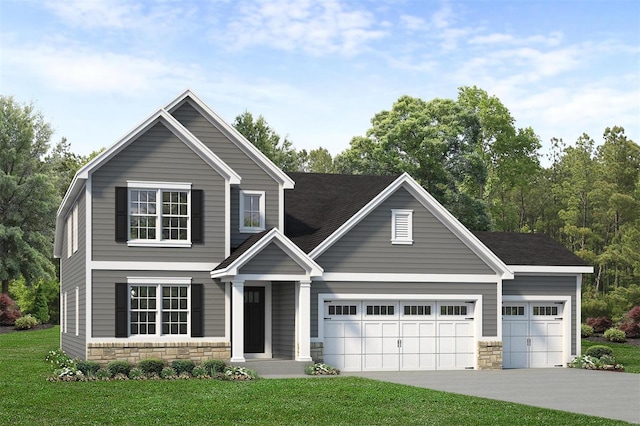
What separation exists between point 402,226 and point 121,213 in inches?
337

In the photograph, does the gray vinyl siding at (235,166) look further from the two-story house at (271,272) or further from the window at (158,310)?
the window at (158,310)

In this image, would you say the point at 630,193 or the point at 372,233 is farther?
the point at 630,193

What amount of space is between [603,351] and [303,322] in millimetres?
10749

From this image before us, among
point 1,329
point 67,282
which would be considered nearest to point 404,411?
point 67,282

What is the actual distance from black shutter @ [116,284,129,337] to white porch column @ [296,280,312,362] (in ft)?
16.2

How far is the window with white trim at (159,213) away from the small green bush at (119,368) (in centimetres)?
388

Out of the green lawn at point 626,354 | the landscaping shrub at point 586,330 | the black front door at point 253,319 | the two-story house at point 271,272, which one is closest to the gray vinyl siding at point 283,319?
the two-story house at point 271,272

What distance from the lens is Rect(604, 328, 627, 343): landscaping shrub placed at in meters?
41.2

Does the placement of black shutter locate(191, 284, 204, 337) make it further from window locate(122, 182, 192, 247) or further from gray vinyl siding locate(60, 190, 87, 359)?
gray vinyl siding locate(60, 190, 87, 359)

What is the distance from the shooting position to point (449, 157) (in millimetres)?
52562

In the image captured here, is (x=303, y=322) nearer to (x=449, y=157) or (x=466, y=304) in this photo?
(x=466, y=304)

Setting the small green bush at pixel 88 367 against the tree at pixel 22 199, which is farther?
the tree at pixel 22 199

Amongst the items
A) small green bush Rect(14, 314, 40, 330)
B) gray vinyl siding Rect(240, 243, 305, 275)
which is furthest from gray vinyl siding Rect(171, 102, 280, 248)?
small green bush Rect(14, 314, 40, 330)

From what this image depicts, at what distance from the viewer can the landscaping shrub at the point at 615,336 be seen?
1623 inches
